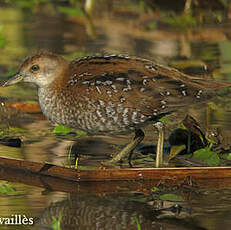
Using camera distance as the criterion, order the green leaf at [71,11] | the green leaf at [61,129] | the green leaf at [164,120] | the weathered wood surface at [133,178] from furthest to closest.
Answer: the green leaf at [71,11] → the green leaf at [61,129] → the green leaf at [164,120] → the weathered wood surface at [133,178]

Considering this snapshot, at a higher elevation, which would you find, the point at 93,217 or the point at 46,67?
the point at 46,67

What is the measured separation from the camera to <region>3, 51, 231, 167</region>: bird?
22.8 ft

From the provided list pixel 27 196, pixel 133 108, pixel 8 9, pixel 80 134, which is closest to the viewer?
pixel 27 196

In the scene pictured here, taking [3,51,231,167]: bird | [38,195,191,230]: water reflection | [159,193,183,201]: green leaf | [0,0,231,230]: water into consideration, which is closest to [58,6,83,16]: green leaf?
[0,0,231,230]: water

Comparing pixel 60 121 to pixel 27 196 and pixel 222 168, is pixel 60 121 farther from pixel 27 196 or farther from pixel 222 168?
pixel 222 168

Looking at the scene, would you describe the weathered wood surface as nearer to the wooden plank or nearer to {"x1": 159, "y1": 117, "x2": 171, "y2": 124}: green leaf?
the wooden plank

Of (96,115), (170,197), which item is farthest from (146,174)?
(96,115)

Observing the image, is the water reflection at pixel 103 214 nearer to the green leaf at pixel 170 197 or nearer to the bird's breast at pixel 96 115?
the green leaf at pixel 170 197

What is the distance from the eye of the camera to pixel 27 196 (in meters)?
6.29

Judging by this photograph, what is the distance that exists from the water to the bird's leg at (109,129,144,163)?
0.22 meters

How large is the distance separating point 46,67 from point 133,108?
1.11 meters

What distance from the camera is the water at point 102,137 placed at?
5840 mm

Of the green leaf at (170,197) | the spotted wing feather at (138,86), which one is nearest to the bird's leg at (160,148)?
the spotted wing feather at (138,86)

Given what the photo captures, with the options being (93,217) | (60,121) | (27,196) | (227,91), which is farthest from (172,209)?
(227,91)
